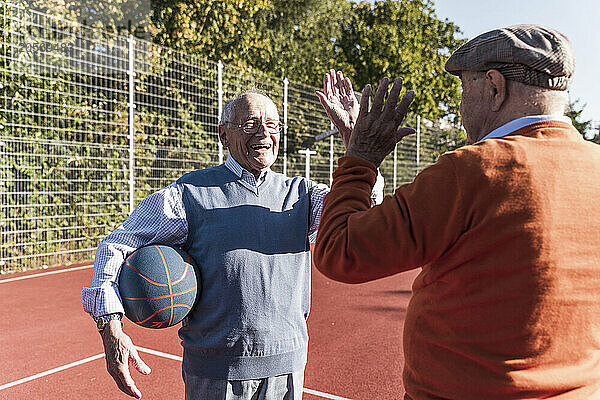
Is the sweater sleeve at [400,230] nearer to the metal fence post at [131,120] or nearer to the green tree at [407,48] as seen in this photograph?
the metal fence post at [131,120]

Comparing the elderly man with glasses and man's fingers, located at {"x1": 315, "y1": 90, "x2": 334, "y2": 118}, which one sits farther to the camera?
the elderly man with glasses

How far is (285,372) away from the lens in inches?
93.7

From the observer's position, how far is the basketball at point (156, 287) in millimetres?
2260

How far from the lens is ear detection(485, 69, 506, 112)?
1502 mm

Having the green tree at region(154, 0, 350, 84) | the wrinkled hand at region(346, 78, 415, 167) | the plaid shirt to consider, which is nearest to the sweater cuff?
the wrinkled hand at region(346, 78, 415, 167)

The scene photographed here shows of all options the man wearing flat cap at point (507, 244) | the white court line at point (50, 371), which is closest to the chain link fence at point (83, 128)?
the white court line at point (50, 371)

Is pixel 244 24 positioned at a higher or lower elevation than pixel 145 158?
higher

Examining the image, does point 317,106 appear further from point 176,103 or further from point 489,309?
point 489,309

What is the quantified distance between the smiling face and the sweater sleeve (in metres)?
1.07

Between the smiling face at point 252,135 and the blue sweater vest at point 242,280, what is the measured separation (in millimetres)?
111

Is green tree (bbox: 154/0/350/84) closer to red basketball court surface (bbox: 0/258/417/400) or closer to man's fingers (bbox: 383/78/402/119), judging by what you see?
red basketball court surface (bbox: 0/258/417/400)

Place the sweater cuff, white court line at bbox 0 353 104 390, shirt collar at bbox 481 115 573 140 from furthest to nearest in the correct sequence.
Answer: white court line at bbox 0 353 104 390 → the sweater cuff → shirt collar at bbox 481 115 573 140

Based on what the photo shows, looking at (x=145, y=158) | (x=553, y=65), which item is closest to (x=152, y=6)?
(x=145, y=158)

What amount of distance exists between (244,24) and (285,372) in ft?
47.6
